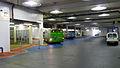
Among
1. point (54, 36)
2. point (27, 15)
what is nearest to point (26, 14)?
point (27, 15)

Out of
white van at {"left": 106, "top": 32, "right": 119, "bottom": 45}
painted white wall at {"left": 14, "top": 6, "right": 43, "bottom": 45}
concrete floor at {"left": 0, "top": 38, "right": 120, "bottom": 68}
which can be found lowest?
concrete floor at {"left": 0, "top": 38, "right": 120, "bottom": 68}

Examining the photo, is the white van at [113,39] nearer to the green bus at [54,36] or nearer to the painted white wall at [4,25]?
the green bus at [54,36]

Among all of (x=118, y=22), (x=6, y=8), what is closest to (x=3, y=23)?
(x=6, y=8)

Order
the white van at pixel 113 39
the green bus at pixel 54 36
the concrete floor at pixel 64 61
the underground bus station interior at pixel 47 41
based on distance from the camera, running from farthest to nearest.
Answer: the green bus at pixel 54 36 < the white van at pixel 113 39 < the underground bus station interior at pixel 47 41 < the concrete floor at pixel 64 61

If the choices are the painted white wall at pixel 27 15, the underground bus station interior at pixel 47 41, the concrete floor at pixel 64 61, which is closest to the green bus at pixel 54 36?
the underground bus station interior at pixel 47 41

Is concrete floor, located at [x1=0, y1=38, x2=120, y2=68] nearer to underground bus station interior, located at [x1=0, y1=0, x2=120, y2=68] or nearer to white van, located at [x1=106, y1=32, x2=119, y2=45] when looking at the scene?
underground bus station interior, located at [x1=0, y1=0, x2=120, y2=68]

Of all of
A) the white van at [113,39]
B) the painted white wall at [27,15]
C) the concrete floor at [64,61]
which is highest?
the painted white wall at [27,15]

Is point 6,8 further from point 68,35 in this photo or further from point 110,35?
point 68,35

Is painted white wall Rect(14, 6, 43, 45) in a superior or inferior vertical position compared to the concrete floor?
superior

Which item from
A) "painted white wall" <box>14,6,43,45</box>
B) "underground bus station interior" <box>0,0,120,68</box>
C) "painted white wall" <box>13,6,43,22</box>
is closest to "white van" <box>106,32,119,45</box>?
"underground bus station interior" <box>0,0,120,68</box>

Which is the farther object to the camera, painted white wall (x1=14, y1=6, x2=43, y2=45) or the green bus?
the green bus

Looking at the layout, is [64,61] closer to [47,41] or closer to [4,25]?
[4,25]

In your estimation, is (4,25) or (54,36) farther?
(54,36)

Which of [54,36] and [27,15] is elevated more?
[27,15]
